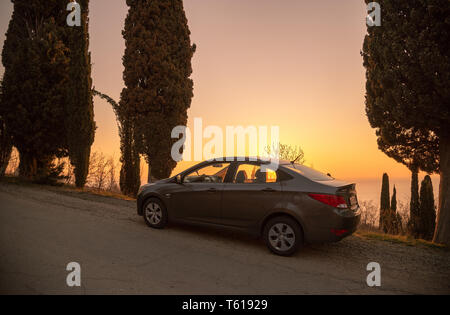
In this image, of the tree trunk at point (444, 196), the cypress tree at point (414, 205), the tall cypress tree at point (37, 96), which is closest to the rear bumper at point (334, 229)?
the tree trunk at point (444, 196)

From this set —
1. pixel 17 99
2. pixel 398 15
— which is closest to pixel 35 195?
pixel 17 99

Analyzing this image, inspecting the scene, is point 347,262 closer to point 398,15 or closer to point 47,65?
point 398,15

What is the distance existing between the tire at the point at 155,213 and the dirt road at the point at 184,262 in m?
0.23

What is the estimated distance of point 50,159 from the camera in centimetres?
1530

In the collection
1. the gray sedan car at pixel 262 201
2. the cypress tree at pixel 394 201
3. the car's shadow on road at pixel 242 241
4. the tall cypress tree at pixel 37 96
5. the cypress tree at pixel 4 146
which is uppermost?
the tall cypress tree at pixel 37 96

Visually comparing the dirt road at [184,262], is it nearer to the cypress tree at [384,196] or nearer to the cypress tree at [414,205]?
the cypress tree at [414,205]

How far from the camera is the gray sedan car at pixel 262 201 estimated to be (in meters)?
4.76

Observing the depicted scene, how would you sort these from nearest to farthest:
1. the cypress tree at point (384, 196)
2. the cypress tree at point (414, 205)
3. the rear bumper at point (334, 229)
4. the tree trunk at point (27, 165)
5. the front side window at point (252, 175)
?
the rear bumper at point (334, 229) < the front side window at point (252, 175) < the tree trunk at point (27, 165) < the cypress tree at point (414, 205) < the cypress tree at point (384, 196)

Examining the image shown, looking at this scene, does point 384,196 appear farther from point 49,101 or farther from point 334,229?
point 49,101

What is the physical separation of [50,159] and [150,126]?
5511mm

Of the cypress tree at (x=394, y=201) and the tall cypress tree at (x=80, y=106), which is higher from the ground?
the tall cypress tree at (x=80, y=106)

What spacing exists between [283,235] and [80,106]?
41.7 ft

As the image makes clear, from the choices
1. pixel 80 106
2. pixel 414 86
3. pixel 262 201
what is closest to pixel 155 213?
pixel 262 201

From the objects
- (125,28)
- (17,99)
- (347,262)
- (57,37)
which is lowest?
(347,262)
